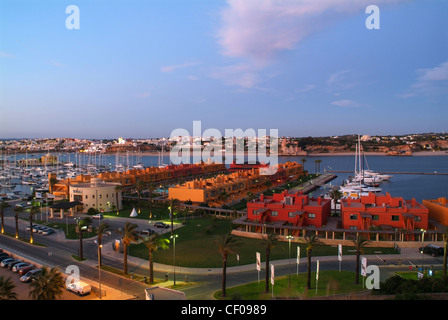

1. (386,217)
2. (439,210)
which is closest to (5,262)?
(386,217)

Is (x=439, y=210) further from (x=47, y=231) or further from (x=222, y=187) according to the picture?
(x=47, y=231)

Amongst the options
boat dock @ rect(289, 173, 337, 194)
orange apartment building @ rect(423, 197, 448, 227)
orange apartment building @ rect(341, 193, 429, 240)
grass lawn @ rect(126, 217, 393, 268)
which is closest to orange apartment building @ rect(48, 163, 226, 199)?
grass lawn @ rect(126, 217, 393, 268)

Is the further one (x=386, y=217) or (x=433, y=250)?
(x=386, y=217)

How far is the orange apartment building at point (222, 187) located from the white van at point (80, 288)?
30.7 m

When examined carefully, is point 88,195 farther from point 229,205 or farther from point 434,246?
point 434,246

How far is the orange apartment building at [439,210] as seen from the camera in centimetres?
3559

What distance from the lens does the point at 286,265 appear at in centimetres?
2706

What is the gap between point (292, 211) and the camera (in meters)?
37.5

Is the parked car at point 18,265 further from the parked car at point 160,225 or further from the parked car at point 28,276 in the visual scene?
the parked car at point 160,225

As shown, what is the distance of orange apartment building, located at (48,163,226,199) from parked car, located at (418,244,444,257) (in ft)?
146

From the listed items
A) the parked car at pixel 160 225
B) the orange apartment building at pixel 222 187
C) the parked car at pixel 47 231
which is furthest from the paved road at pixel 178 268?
the orange apartment building at pixel 222 187

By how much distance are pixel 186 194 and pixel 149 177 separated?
23.0 metres

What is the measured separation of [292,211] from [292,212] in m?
0.11
